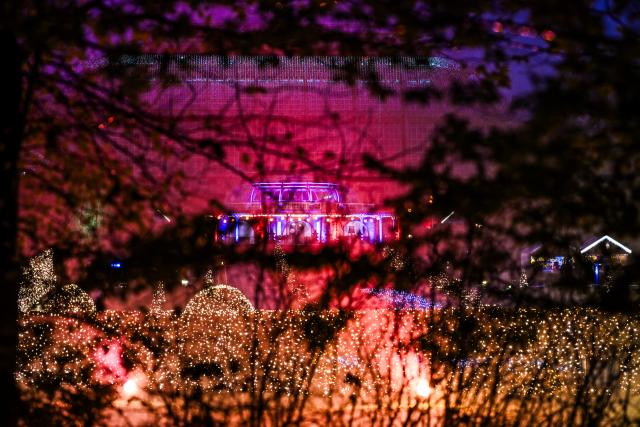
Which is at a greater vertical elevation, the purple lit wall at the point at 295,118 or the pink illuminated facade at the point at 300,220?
the purple lit wall at the point at 295,118

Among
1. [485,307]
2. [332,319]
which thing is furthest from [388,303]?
[485,307]

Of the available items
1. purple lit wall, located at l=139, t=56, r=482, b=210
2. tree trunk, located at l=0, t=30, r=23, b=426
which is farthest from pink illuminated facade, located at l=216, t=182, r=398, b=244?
tree trunk, located at l=0, t=30, r=23, b=426

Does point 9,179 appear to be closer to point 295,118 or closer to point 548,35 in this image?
point 295,118

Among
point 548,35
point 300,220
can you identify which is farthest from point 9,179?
point 548,35

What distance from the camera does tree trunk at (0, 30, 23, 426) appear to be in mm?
3453

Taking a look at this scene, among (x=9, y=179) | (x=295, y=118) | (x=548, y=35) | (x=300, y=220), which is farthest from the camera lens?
(x=295, y=118)

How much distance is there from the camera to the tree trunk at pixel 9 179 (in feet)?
11.3

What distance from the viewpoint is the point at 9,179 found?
346 cm

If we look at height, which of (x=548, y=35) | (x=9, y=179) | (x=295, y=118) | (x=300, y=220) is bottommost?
(x=300, y=220)

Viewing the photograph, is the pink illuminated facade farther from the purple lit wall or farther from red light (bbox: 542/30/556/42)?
red light (bbox: 542/30/556/42)

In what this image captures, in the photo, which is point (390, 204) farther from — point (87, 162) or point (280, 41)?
point (87, 162)

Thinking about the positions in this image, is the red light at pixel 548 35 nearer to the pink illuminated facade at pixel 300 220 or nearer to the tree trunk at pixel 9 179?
the pink illuminated facade at pixel 300 220

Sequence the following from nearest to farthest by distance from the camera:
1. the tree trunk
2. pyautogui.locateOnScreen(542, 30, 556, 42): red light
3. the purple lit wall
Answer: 1. pyautogui.locateOnScreen(542, 30, 556, 42): red light
2. the tree trunk
3. the purple lit wall

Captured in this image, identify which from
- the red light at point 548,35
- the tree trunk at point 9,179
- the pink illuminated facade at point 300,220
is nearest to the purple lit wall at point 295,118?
the pink illuminated facade at point 300,220
